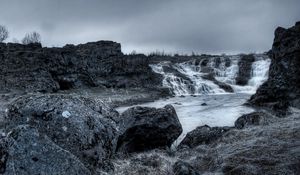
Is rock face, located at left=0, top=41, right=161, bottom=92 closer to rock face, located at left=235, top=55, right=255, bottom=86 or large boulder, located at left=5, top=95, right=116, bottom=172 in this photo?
rock face, located at left=235, top=55, right=255, bottom=86

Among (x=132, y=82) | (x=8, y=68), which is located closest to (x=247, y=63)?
(x=132, y=82)

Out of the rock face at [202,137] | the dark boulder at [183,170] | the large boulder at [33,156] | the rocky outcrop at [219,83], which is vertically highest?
the large boulder at [33,156]

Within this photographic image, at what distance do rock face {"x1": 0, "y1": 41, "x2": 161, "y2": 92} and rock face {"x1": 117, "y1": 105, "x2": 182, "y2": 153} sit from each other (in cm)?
3491

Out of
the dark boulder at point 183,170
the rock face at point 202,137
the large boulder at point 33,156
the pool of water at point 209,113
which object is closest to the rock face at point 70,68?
the pool of water at point 209,113

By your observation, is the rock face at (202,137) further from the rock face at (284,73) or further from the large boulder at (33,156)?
the rock face at (284,73)

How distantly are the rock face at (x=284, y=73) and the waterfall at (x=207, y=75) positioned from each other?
101 feet

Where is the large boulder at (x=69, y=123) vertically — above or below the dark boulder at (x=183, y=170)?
above

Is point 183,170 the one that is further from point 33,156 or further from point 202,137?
point 202,137

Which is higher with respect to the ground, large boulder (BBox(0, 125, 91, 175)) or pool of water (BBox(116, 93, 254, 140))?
large boulder (BBox(0, 125, 91, 175))

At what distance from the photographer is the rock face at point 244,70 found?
64.5 m

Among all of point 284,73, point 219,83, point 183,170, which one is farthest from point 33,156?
point 219,83

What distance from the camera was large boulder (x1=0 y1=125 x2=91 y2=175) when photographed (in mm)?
5992

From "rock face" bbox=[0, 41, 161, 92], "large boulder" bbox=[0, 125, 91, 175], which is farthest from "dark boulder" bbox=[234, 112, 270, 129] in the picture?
"rock face" bbox=[0, 41, 161, 92]

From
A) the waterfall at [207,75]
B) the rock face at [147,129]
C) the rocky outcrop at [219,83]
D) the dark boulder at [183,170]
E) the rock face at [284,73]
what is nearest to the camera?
the dark boulder at [183,170]
